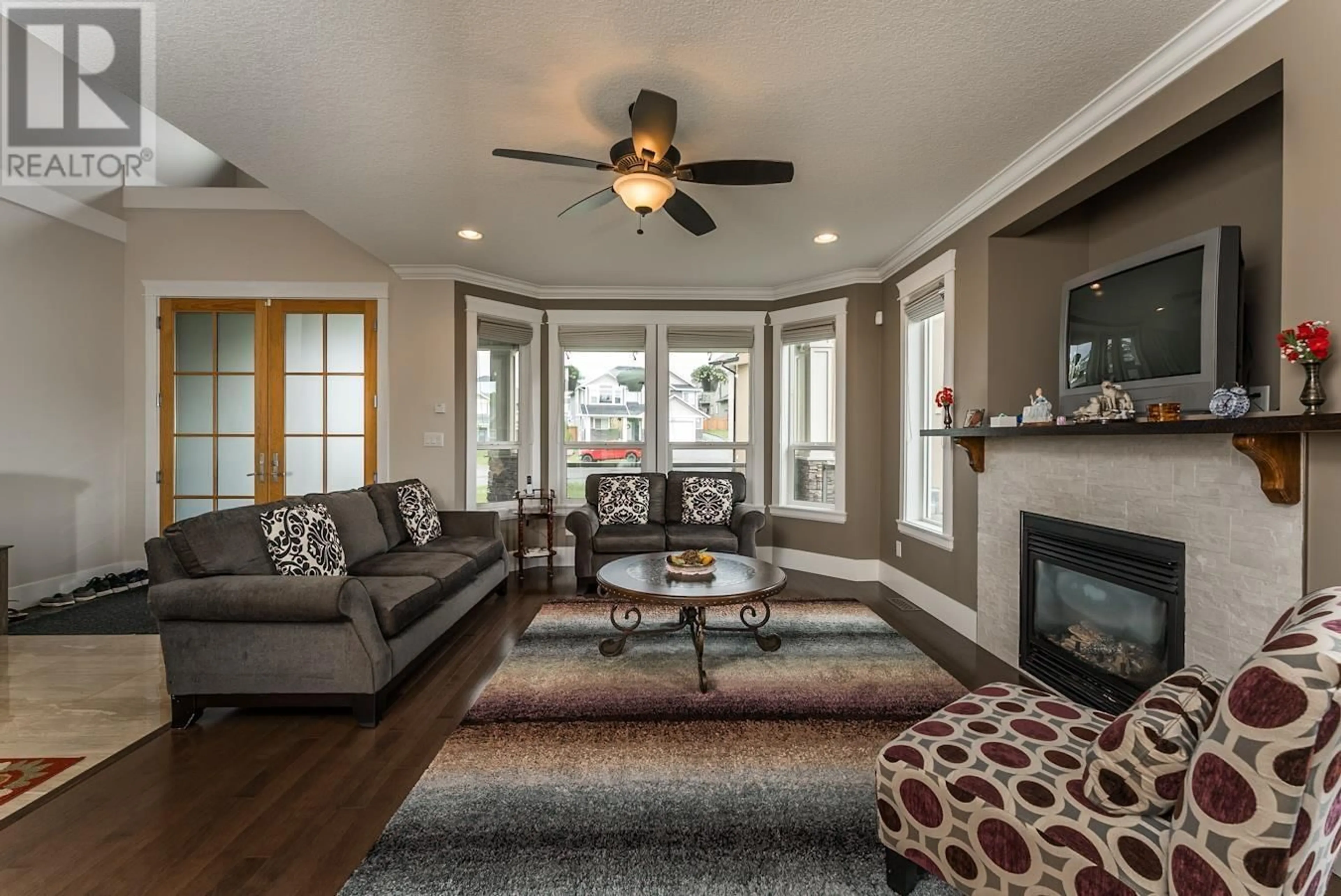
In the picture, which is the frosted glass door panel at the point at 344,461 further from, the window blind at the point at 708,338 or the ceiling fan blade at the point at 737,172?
the ceiling fan blade at the point at 737,172

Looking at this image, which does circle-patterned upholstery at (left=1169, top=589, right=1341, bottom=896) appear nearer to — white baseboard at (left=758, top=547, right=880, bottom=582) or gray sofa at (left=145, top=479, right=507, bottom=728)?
gray sofa at (left=145, top=479, right=507, bottom=728)

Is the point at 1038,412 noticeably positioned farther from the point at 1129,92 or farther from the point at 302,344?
the point at 302,344

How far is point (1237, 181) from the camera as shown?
231cm

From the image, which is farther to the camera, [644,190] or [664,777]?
[644,190]

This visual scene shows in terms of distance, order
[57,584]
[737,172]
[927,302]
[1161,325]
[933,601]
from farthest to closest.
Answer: [57,584] → [927,302] → [933,601] → [737,172] → [1161,325]

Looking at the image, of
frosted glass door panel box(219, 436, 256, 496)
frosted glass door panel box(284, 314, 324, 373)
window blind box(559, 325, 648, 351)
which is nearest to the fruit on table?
window blind box(559, 325, 648, 351)

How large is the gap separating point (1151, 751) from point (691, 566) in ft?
7.07

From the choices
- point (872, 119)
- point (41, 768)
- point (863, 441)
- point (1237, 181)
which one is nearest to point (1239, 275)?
point (1237, 181)

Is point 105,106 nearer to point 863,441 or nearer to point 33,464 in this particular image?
point 33,464

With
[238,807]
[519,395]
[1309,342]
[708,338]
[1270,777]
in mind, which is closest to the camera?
[1270,777]

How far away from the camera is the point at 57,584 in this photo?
4352mm

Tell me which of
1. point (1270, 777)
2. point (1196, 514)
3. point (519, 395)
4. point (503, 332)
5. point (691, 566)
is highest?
point (503, 332)

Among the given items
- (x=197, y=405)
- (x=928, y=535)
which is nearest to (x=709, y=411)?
(x=928, y=535)

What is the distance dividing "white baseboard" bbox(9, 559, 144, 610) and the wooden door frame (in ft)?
1.07
